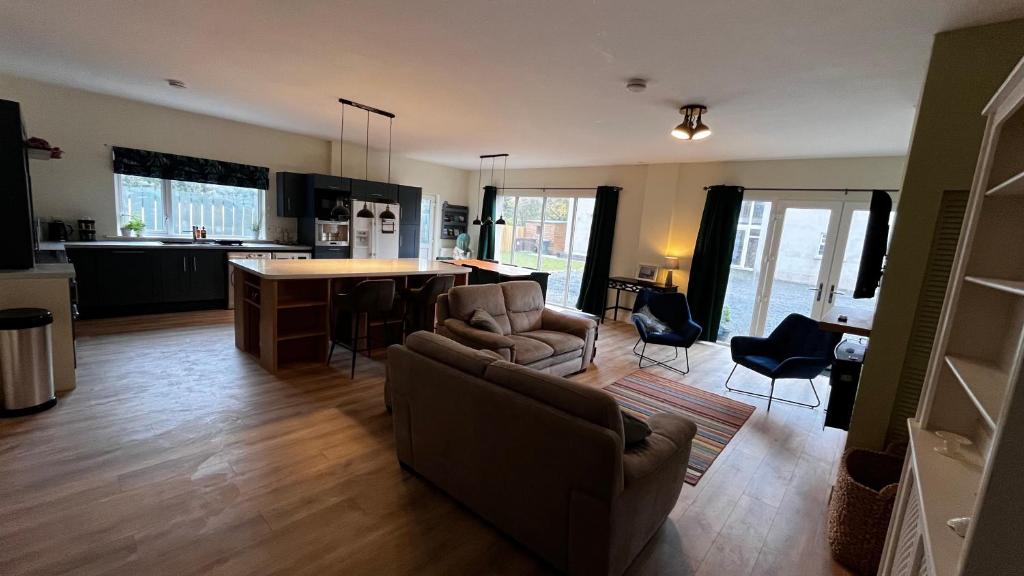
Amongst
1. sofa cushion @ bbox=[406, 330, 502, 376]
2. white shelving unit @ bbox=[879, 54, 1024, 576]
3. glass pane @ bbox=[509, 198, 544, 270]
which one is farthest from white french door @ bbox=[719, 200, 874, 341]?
sofa cushion @ bbox=[406, 330, 502, 376]

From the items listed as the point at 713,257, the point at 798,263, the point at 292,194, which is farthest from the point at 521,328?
the point at 292,194

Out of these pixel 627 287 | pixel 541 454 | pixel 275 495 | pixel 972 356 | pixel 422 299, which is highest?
pixel 972 356

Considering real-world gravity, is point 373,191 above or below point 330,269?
above

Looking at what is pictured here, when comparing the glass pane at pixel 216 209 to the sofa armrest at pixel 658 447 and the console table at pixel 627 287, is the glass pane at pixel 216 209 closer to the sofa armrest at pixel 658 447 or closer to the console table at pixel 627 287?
the console table at pixel 627 287

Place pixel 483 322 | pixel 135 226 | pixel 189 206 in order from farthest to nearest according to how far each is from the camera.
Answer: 1. pixel 189 206
2. pixel 135 226
3. pixel 483 322

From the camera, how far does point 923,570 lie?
47.8 inches

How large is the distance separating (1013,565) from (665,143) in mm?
4948

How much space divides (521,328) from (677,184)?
3.84m

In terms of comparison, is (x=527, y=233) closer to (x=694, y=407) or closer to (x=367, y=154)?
(x=367, y=154)

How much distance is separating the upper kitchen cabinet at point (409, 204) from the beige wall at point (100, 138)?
77.9 inches

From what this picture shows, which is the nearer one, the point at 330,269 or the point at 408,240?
the point at 330,269

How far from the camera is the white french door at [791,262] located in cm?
514

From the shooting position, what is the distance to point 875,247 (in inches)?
113

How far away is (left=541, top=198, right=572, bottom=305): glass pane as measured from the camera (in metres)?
8.05
